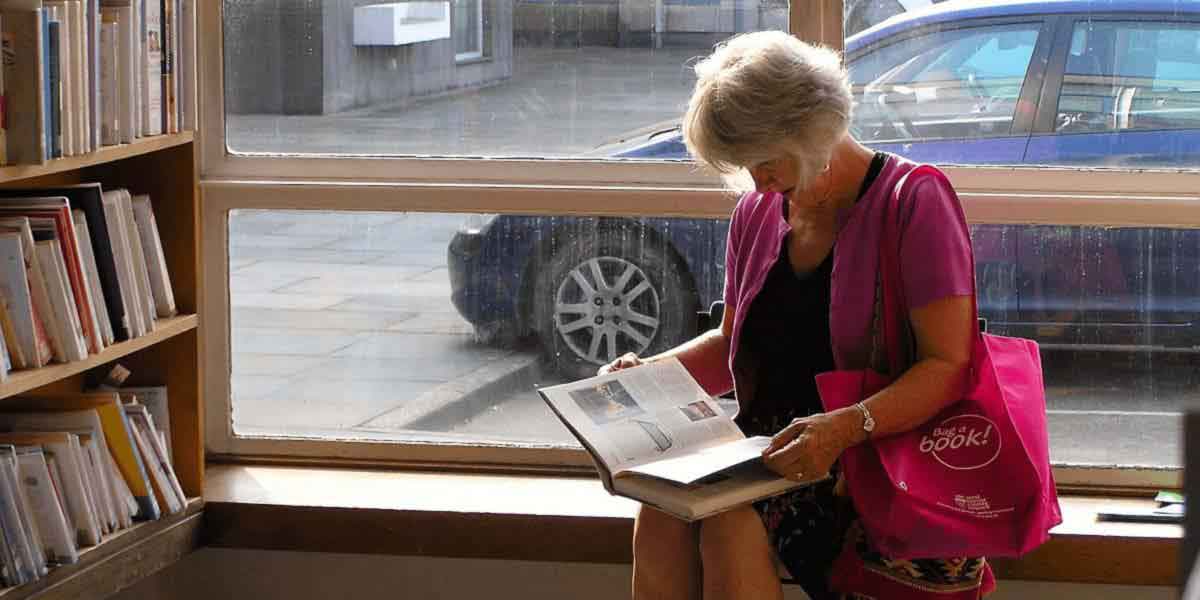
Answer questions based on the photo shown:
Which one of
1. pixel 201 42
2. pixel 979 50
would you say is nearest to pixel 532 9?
pixel 201 42

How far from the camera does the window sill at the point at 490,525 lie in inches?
112

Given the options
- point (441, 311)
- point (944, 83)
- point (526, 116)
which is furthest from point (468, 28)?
point (944, 83)

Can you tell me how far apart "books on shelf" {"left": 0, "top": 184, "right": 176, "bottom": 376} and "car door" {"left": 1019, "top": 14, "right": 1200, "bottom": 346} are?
66.1 inches

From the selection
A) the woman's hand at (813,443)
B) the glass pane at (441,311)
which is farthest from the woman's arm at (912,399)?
the glass pane at (441,311)

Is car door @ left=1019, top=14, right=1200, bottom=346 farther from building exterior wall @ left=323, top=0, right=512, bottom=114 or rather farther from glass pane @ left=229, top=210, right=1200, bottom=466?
building exterior wall @ left=323, top=0, right=512, bottom=114

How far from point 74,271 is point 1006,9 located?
1776 millimetres

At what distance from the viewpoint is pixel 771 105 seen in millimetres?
2281

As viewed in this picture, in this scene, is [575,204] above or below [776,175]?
below

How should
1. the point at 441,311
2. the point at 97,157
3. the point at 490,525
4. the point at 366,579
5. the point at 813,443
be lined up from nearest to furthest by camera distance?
the point at 813,443 < the point at 97,157 < the point at 490,525 < the point at 366,579 < the point at 441,311

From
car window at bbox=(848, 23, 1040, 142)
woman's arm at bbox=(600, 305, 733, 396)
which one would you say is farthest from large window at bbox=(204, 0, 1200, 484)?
woman's arm at bbox=(600, 305, 733, 396)

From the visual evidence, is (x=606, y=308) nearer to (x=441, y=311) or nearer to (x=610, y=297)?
(x=610, y=297)

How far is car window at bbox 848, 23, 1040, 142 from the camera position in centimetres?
303

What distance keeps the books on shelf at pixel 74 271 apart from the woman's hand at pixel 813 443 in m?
1.18

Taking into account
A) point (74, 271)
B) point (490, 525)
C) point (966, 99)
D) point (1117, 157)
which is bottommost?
point (490, 525)
